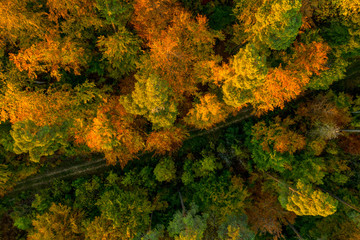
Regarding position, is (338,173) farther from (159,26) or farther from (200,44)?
(159,26)

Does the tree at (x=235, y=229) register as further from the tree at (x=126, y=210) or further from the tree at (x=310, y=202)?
the tree at (x=126, y=210)

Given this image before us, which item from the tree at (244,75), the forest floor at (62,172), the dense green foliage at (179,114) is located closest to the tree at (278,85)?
the dense green foliage at (179,114)

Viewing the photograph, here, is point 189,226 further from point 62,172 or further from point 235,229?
point 62,172

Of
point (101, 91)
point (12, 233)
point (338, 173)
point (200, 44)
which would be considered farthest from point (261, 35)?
point (12, 233)

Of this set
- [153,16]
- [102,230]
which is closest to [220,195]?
[102,230]

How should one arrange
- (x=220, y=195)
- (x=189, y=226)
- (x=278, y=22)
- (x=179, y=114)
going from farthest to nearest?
(x=179, y=114) → (x=220, y=195) → (x=189, y=226) → (x=278, y=22)
